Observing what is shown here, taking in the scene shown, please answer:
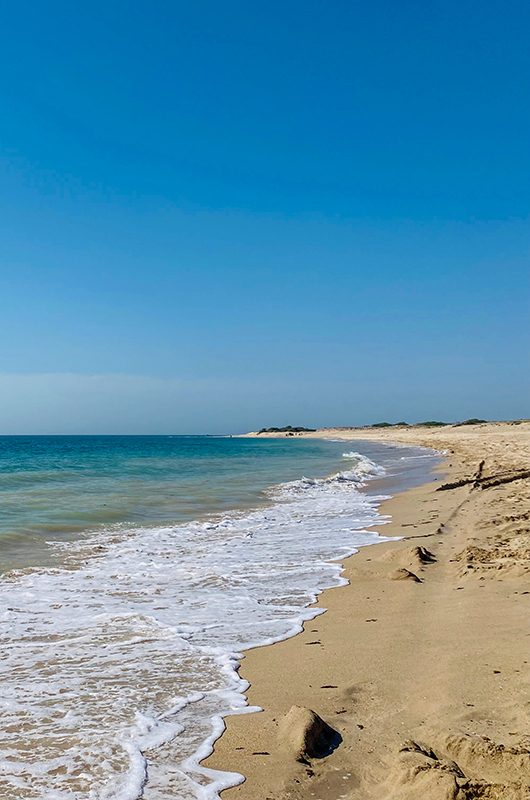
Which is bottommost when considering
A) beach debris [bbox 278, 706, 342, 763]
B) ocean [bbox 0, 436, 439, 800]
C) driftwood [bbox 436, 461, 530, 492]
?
ocean [bbox 0, 436, 439, 800]

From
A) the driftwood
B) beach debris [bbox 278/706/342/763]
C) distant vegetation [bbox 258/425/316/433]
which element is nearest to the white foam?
beach debris [bbox 278/706/342/763]

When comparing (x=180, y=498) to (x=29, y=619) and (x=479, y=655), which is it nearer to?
(x=29, y=619)

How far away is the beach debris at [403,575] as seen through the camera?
734 centimetres

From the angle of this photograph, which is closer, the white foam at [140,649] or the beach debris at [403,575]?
the white foam at [140,649]

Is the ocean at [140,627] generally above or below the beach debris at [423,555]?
below

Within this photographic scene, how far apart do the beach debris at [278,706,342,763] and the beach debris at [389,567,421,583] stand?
13.0ft

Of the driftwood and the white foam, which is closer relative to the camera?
the white foam

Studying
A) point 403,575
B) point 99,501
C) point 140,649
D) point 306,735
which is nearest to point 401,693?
point 306,735

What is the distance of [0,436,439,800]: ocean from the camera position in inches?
133

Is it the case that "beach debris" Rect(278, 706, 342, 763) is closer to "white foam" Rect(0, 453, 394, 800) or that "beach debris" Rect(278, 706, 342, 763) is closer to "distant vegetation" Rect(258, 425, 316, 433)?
"white foam" Rect(0, 453, 394, 800)

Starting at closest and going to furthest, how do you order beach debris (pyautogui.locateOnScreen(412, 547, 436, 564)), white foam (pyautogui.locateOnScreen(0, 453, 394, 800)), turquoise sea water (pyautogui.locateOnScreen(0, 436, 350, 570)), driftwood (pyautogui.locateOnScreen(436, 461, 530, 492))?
white foam (pyautogui.locateOnScreen(0, 453, 394, 800)) < beach debris (pyautogui.locateOnScreen(412, 547, 436, 564)) < turquoise sea water (pyautogui.locateOnScreen(0, 436, 350, 570)) < driftwood (pyautogui.locateOnScreen(436, 461, 530, 492))

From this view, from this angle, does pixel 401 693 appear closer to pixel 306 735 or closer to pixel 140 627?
pixel 306 735

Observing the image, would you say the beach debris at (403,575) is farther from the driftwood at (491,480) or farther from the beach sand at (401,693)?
the driftwood at (491,480)

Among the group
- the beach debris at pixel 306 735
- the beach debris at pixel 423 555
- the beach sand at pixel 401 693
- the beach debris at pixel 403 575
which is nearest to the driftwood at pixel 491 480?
the beach debris at pixel 423 555
